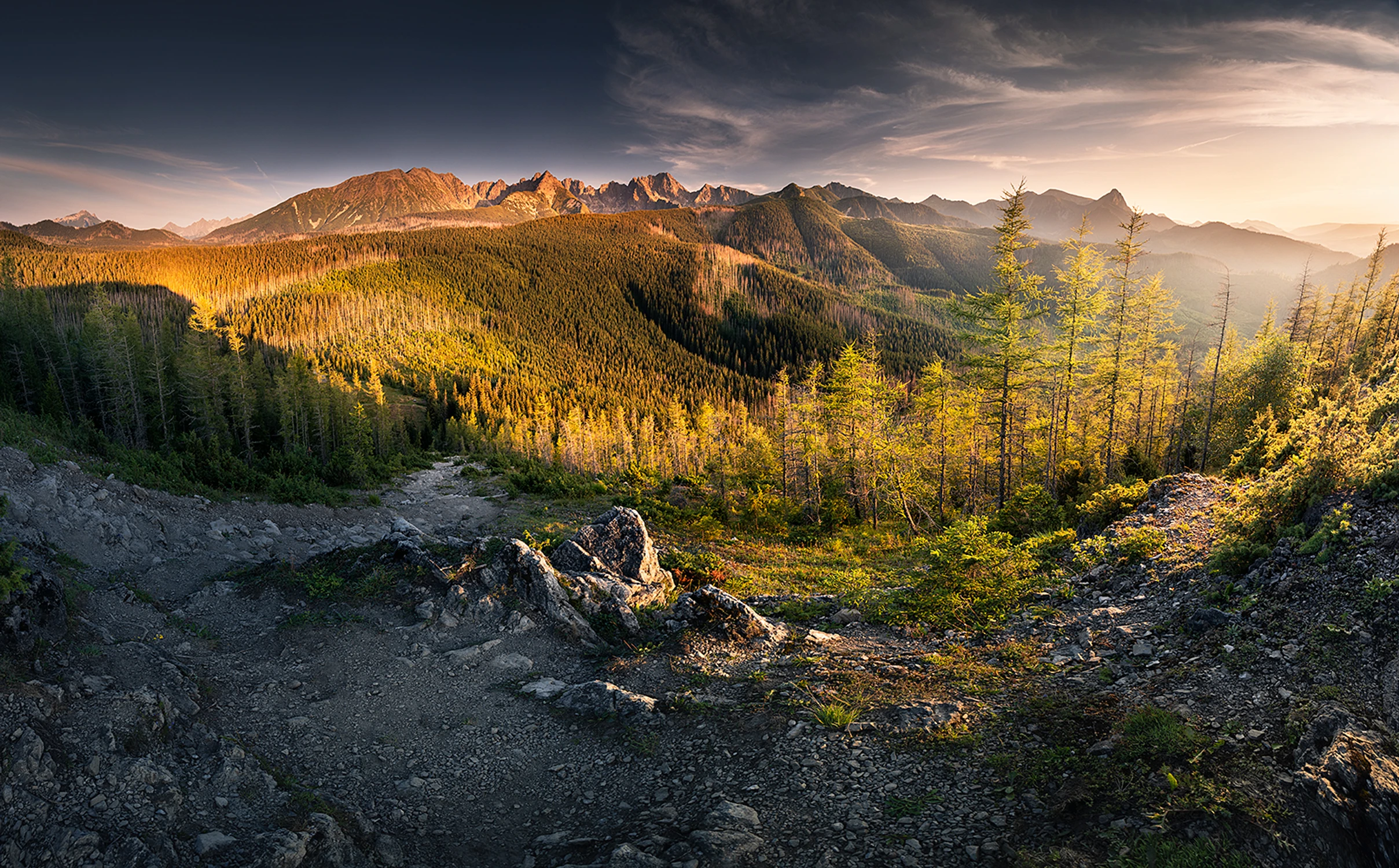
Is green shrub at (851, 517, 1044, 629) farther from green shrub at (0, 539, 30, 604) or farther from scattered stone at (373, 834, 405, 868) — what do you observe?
green shrub at (0, 539, 30, 604)

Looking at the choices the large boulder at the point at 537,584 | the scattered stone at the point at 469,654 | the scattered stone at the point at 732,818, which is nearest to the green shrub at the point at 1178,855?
the scattered stone at the point at 732,818

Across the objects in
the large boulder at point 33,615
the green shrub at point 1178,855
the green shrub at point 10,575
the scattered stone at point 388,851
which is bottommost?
the scattered stone at point 388,851

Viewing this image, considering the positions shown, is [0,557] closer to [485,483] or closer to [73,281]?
[485,483]

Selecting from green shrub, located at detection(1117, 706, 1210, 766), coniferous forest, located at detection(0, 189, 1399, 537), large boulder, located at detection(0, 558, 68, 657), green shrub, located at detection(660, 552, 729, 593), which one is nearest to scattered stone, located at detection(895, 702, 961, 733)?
green shrub, located at detection(1117, 706, 1210, 766)

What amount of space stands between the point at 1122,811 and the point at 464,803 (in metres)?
8.63

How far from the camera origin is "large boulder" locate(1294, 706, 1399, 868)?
4.41 meters

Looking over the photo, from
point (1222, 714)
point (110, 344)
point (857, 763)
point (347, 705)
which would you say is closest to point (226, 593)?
point (347, 705)

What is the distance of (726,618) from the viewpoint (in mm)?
12586

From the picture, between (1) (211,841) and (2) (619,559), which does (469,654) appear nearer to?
(1) (211,841)

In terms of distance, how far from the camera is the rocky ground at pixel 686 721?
19.0 feet

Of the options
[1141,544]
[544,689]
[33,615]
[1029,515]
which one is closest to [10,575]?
[33,615]

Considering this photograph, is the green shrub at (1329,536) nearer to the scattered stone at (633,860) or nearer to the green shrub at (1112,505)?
the green shrub at (1112,505)

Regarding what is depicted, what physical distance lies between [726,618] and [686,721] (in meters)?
3.55

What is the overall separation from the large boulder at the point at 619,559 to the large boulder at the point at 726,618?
2.97 meters
